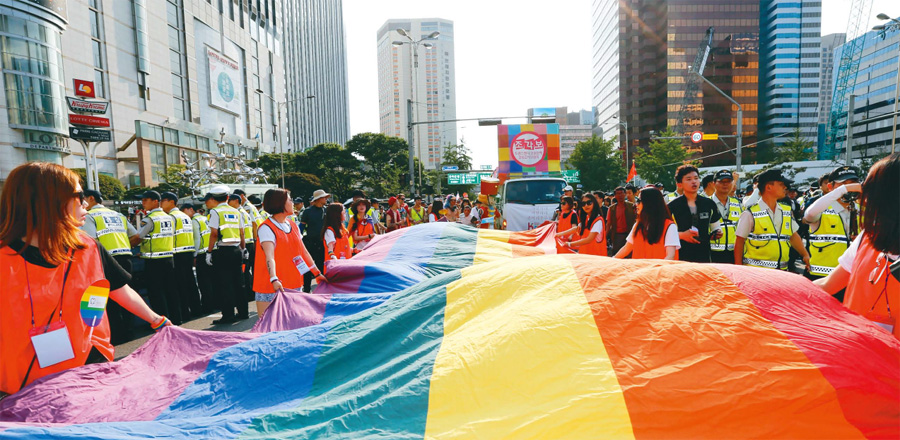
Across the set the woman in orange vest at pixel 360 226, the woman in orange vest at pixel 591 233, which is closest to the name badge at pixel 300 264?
the woman in orange vest at pixel 360 226

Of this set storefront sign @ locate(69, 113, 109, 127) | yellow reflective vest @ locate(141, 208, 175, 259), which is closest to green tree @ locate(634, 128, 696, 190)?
storefront sign @ locate(69, 113, 109, 127)

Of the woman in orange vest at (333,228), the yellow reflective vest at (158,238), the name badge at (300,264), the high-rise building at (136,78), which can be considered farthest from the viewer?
the high-rise building at (136,78)

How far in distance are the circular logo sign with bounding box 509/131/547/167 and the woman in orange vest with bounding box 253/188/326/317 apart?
13.1 metres

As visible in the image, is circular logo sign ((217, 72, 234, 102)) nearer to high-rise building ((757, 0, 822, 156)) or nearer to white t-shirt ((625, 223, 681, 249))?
white t-shirt ((625, 223, 681, 249))

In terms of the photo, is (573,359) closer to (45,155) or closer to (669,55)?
(45,155)

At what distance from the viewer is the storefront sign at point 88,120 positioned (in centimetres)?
2469

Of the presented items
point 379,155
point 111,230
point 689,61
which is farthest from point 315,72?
point 111,230

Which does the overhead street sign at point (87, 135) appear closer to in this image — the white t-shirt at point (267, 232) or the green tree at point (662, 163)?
the white t-shirt at point (267, 232)

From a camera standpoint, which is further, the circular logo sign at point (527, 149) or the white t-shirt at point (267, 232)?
the circular logo sign at point (527, 149)

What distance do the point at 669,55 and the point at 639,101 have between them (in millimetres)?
10841

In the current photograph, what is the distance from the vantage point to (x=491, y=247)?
655cm

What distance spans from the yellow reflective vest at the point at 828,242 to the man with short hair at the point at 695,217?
97 centimetres

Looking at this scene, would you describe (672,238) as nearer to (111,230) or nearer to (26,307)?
(26,307)

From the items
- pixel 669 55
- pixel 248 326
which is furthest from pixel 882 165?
pixel 669 55
